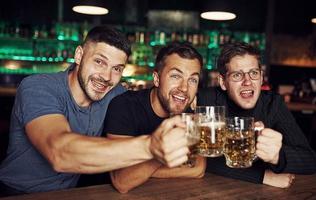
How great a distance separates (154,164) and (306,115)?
3.75m

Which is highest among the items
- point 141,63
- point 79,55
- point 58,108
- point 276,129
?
point 141,63

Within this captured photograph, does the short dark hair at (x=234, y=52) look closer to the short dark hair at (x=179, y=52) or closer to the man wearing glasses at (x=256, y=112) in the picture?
the man wearing glasses at (x=256, y=112)

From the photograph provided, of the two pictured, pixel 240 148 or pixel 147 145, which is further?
pixel 240 148

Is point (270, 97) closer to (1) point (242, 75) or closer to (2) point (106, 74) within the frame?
(1) point (242, 75)

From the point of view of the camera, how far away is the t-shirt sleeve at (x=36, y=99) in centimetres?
148

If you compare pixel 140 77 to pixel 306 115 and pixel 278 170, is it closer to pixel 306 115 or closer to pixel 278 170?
pixel 306 115

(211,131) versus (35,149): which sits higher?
(211,131)

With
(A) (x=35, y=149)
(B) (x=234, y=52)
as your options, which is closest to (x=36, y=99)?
(A) (x=35, y=149)

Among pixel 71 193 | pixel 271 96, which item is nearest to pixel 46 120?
pixel 71 193

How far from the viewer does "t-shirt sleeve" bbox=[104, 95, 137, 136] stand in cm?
186

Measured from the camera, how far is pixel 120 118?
1891 millimetres

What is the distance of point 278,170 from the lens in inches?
64.1

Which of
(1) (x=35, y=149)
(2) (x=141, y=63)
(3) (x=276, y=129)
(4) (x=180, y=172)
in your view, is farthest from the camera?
(2) (x=141, y=63)

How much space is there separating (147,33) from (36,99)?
4.73 meters
